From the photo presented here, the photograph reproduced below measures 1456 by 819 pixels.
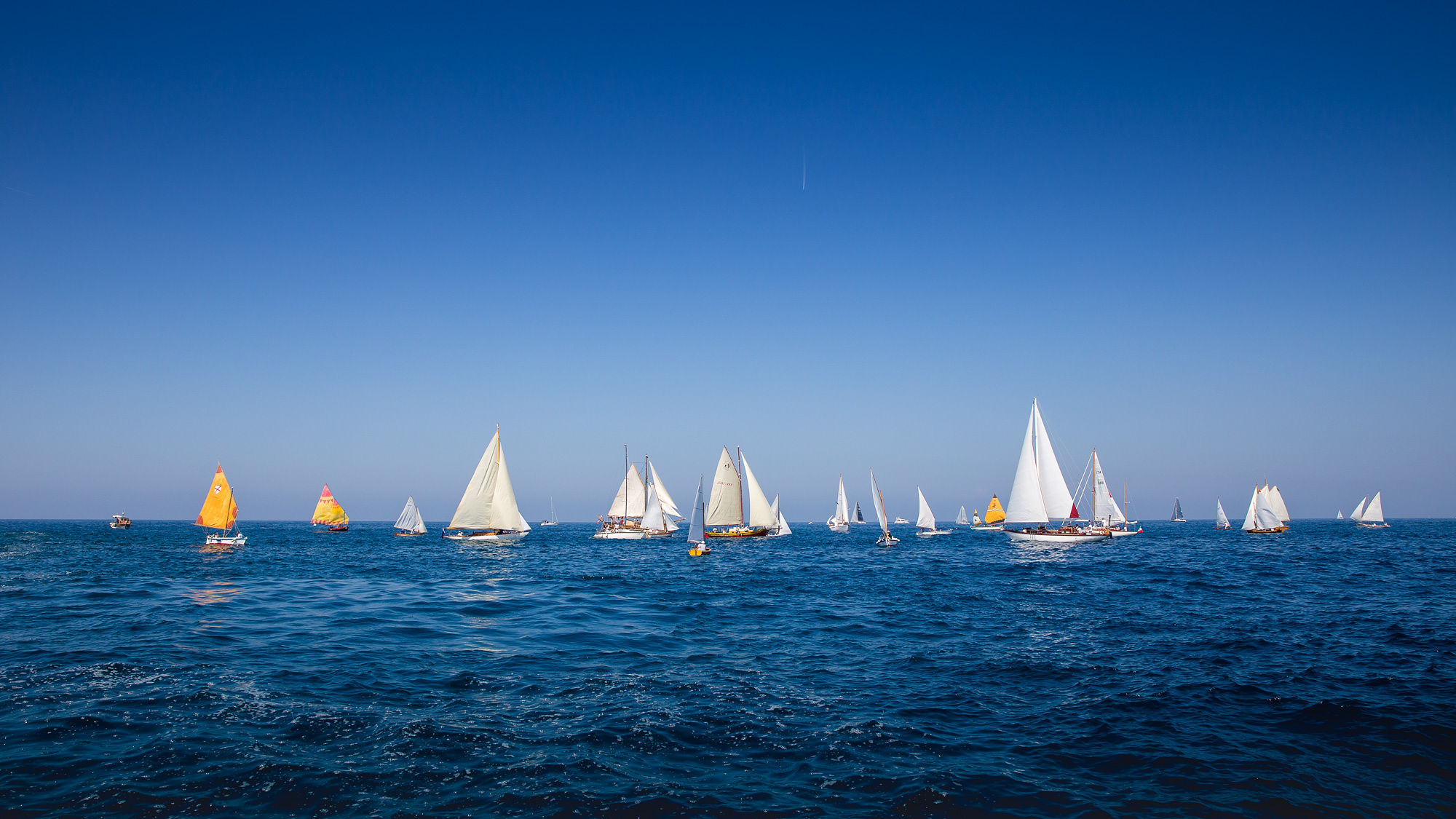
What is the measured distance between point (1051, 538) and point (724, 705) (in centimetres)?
7336

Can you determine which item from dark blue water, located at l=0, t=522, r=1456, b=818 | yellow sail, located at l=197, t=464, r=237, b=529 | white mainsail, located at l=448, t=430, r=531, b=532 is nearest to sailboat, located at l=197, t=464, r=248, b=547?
yellow sail, located at l=197, t=464, r=237, b=529

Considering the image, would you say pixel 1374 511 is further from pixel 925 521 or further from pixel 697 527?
pixel 697 527

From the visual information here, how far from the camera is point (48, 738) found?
1184 cm

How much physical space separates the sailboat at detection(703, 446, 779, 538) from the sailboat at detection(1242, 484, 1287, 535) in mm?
72532

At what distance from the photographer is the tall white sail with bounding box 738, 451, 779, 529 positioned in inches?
3529

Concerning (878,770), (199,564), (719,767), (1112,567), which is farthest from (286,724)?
(1112,567)

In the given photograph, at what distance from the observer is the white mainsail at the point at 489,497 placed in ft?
233

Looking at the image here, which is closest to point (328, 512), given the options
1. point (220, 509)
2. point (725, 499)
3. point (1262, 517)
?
Answer: point (220, 509)

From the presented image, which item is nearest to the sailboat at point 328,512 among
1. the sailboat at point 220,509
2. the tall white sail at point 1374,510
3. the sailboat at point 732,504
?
the sailboat at point 220,509

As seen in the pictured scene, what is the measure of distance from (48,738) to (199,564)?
45.9m

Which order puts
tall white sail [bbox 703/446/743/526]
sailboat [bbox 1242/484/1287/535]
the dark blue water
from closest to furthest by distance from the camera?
the dark blue water
tall white sail [bbox 703/446/743/526]
sailboat [bbox 1242/484/1287/535]

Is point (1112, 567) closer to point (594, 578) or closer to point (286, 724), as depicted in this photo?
point (594, 578)

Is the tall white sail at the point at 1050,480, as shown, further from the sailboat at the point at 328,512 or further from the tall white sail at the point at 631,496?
the sailboat at the point at 328,512

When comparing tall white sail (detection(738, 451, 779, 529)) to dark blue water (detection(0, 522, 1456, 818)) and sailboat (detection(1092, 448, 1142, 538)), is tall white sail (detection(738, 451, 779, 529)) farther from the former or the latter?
dark blue water (detection(0, 522, 1456, 818))
